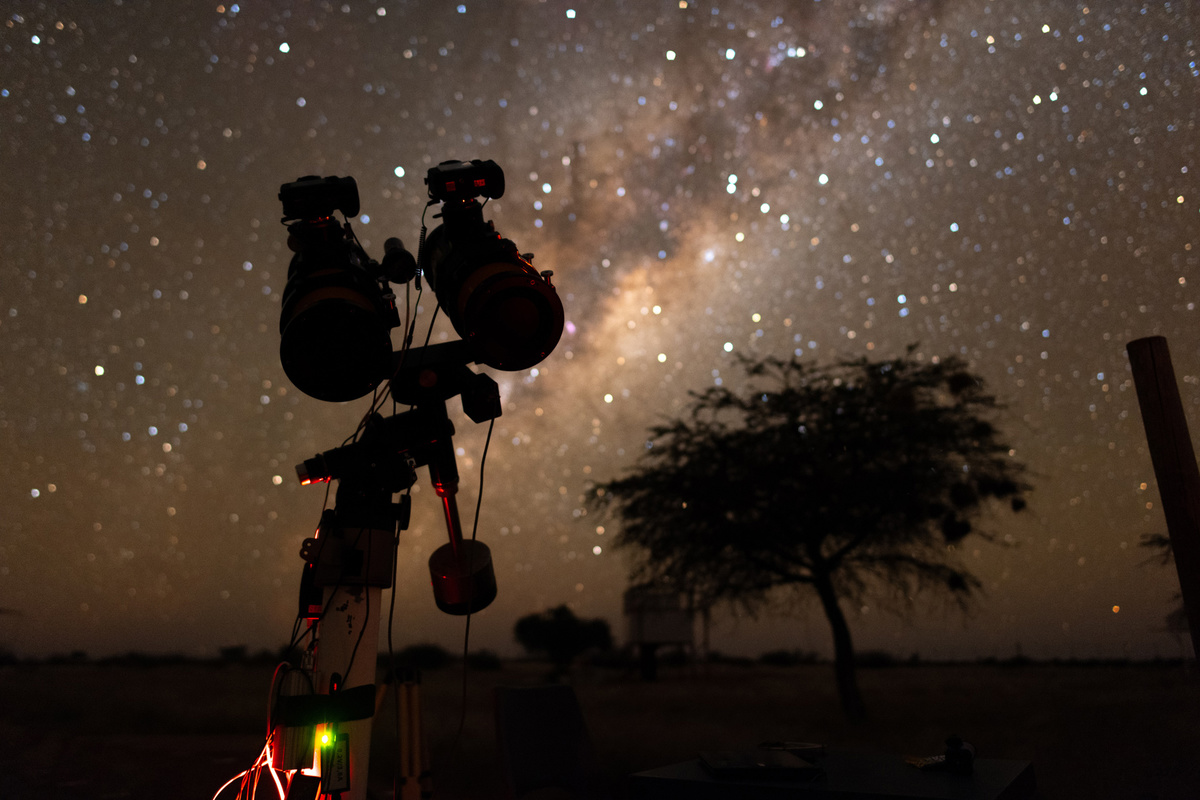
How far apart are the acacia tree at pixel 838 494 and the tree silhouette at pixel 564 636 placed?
2.48 metres

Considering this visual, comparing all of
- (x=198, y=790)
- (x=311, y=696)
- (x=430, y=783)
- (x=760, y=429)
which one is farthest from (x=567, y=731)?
(x=760, y=429)

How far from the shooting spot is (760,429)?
326 inches

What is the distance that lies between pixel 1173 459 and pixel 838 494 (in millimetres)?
4895

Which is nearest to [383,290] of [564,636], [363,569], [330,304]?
[330,304]

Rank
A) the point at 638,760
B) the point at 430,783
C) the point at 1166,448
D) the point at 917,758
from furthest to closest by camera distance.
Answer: the point at 638,760 → the point at 1166,448 → the point at 917,758 → the point at 430,783

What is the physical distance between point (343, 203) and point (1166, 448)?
3584mm

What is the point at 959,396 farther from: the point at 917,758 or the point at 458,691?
the point at 458,691

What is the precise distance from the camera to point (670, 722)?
311 inches

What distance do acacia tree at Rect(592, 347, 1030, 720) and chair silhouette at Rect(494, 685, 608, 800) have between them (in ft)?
17.9

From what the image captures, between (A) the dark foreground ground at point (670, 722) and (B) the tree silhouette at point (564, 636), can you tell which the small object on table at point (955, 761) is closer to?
(A) the dark foreground ground at point (670, 722)

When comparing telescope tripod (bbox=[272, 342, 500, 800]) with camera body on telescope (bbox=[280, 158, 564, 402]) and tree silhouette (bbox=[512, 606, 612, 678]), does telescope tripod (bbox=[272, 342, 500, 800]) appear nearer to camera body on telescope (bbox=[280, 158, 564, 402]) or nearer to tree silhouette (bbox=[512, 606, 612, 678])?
camera body on telescope (bbox=[280, 158, 564, 402])

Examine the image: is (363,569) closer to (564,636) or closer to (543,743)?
(543,743)

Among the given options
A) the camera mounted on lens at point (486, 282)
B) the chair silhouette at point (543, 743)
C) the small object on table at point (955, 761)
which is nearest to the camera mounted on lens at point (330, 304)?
the camera mounted on lens at point (486, 282)

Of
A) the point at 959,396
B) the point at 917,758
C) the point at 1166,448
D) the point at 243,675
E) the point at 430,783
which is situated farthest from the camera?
the point at 959,396
